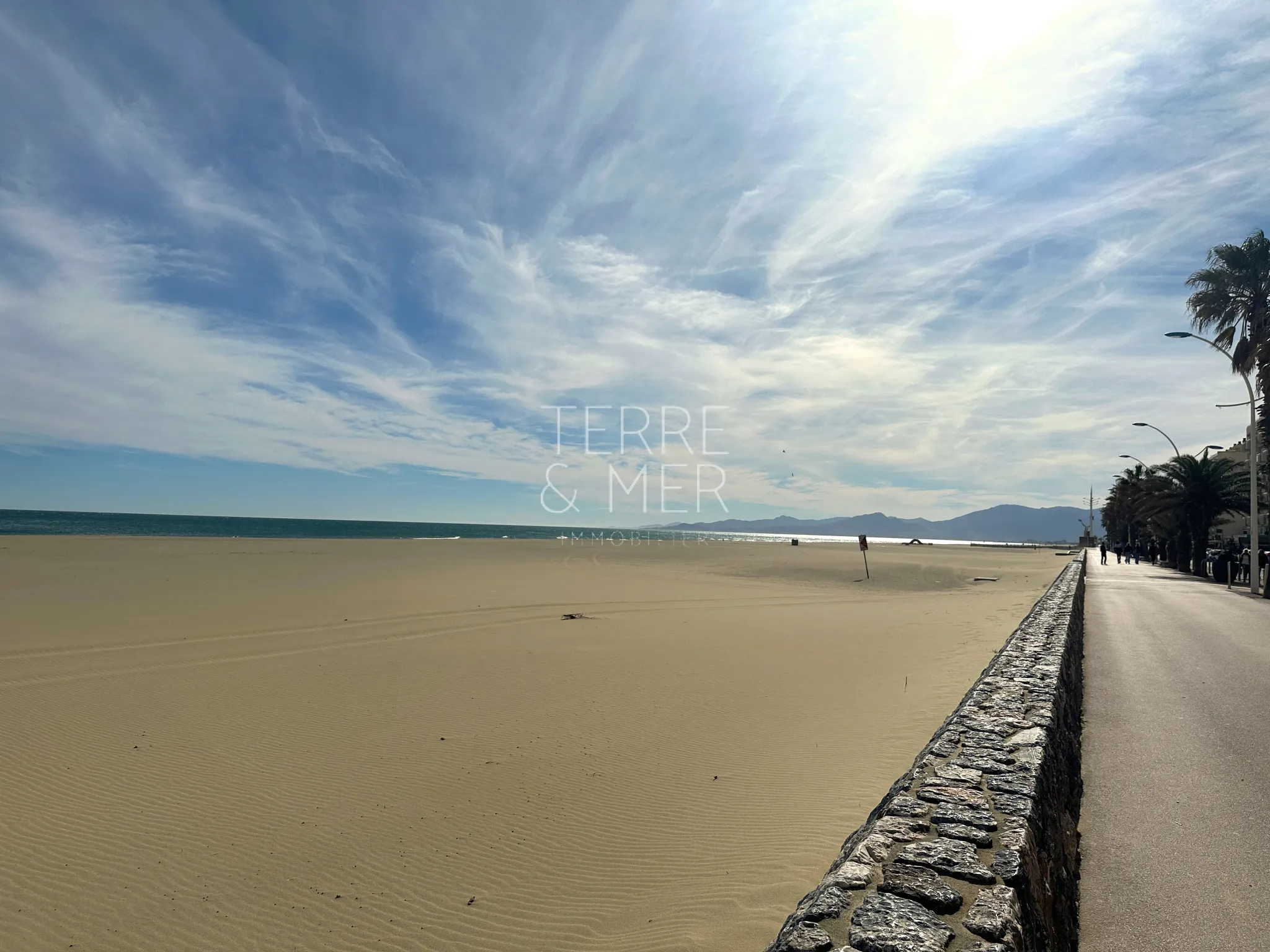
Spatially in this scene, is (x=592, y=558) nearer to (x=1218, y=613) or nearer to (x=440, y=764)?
(x=1218, y=613)

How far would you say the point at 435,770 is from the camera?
22.6 ft

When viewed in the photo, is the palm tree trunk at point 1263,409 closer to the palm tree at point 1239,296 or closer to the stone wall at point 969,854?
the palm tree at point 1239,296

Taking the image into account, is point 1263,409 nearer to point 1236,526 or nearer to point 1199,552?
point 1199,552

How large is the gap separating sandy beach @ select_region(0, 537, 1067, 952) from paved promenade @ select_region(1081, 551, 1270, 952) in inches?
70.5

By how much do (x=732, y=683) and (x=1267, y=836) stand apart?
6901 mm

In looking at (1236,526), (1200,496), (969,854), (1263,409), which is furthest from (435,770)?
(1236,526)

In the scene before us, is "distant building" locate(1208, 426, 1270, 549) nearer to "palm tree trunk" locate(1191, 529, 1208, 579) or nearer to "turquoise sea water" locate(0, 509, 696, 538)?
"palm tree trunk" locate(1191, 529, 1208, 579)

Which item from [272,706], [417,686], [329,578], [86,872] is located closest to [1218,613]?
[417,686]

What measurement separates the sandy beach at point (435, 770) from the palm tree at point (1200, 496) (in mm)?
28426

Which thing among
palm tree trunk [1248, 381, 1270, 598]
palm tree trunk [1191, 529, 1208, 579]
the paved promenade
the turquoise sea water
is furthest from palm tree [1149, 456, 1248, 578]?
the turquoise sea water

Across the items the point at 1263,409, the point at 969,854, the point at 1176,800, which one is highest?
the point at 1263,409

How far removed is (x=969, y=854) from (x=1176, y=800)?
4.01 meters

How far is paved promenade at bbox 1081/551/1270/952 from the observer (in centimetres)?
Result: 387

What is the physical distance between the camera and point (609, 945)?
13.7ft
